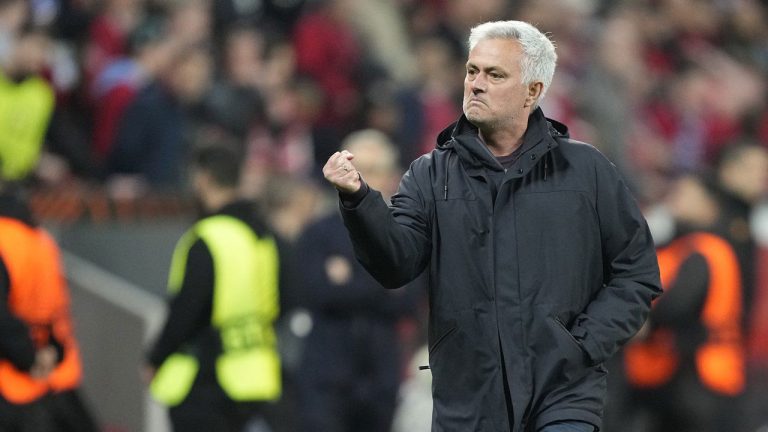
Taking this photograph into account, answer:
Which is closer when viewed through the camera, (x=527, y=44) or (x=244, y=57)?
(x=527, y=44)

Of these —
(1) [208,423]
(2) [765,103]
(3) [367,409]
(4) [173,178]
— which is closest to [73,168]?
(4) [173,178]

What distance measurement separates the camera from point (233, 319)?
8141mm

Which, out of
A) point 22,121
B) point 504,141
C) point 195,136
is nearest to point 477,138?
point 504,141

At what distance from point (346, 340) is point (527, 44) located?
4554 millimetres

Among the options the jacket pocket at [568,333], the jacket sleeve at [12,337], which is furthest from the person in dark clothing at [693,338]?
the jacket pocket at [568,333]

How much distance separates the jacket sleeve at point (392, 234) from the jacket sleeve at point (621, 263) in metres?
0.60

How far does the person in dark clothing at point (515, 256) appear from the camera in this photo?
209 inches

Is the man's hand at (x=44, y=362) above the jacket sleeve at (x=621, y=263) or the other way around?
the other way around

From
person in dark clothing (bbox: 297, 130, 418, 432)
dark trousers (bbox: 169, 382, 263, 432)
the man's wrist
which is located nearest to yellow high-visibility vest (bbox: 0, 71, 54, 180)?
person in dark clothing (bbox: 297, 130, 418, 432)

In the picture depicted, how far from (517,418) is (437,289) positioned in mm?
530

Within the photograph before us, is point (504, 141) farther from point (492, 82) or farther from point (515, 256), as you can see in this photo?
point (515, 256)

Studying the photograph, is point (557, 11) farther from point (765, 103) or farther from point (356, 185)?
point (356, 185)

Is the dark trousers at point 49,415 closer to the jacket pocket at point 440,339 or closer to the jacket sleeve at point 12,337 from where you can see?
the jacket sleeve at point 12,337

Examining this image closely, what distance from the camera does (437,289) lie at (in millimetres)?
5422
